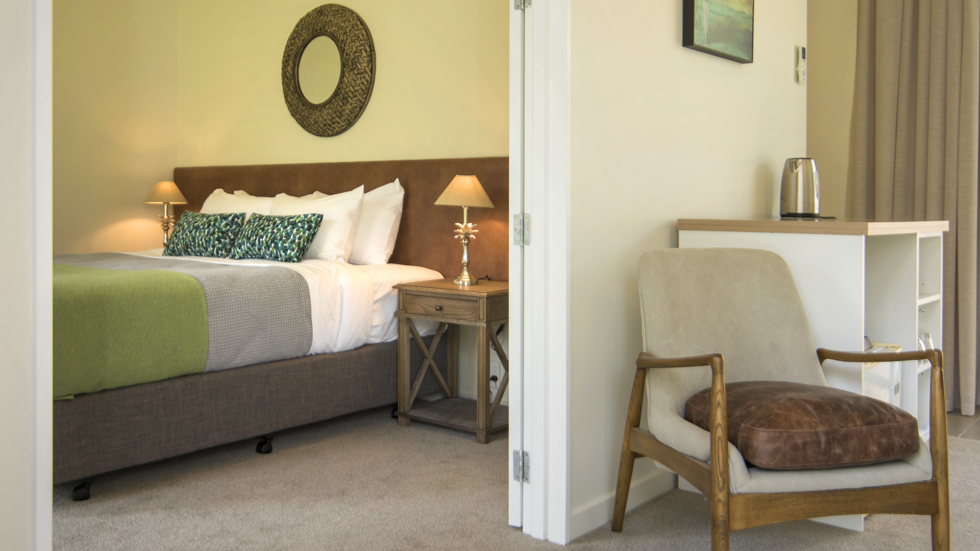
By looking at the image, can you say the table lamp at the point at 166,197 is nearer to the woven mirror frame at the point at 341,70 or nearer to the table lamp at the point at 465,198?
the woven mirror frame at the point at 341,70

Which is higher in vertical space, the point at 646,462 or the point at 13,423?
the point at 13,423

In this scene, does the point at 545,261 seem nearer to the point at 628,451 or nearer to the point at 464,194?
the point at 628,451

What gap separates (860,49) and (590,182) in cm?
251

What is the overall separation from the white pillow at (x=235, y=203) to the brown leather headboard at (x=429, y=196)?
0.23 meters

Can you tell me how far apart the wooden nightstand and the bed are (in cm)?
11

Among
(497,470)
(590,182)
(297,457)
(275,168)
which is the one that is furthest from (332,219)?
(590,182)

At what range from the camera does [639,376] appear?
221 cm

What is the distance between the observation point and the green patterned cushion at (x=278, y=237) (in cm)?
390

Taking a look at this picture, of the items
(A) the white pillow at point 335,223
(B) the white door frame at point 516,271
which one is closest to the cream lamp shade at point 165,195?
(A) the white pillow at point 335,223

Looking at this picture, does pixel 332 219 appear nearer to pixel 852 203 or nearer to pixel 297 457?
pixel 297 457

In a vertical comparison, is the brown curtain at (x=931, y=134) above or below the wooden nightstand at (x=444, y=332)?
above

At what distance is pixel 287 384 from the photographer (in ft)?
10.6

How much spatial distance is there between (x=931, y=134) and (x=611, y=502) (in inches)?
104

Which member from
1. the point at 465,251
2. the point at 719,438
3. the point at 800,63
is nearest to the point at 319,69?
the point at 465,251
